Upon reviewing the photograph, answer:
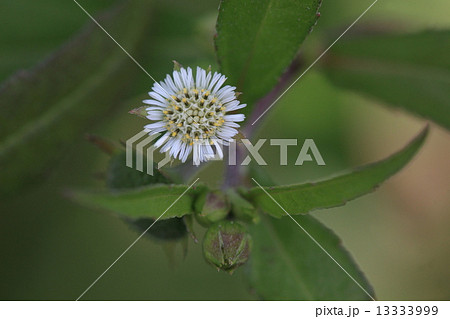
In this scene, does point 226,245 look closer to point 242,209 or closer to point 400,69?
point 242,209

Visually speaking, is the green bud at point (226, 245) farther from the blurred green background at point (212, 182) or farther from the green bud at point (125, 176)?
the blurred green background at point (212, 182)

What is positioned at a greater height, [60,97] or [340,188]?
[60,97]

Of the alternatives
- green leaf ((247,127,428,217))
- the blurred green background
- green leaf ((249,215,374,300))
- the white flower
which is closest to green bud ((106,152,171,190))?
the white flower

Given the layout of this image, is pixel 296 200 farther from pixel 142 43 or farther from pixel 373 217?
pixel 373 217

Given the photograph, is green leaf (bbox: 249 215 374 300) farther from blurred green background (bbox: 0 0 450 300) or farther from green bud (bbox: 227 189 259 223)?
blurred green background (bbox: 0 0 450 300)

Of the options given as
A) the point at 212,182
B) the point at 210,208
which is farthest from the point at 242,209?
the point at 212,182

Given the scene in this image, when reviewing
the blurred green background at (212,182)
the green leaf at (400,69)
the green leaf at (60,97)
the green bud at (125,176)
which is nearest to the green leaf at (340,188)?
the green bud at (125,176)

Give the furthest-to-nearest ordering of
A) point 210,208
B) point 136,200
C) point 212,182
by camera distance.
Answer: point 212,182
point 210,208
point 136,200
